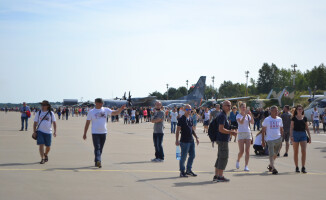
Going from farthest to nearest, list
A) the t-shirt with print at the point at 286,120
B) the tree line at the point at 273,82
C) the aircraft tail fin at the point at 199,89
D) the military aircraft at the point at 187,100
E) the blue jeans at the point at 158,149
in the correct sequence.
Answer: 1. the tree line at the point at 273,82
2. the aircraft tail fin at the point at 199,89
3. the military aircraft at the point at 187,100
4. the t-shirt with print at the point at 286,120
5. the blue jeans at the point at 158,149

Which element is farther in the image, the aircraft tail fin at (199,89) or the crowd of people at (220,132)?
the aircraft tail fin at (199,89)

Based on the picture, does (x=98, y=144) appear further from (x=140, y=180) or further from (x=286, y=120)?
(x=286, y=120)

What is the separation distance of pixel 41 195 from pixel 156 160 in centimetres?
547

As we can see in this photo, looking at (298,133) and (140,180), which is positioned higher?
(298,133)

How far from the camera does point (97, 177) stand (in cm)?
897

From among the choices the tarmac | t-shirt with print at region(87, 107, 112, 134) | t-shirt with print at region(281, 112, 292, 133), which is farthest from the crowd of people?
t-shirt with print at region(281, 112, 292, 133)

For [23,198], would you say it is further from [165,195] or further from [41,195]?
[165,195]

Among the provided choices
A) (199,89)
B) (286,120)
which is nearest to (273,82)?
(199,89)

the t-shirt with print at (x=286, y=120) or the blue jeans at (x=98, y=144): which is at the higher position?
the t-shirt with print at (x=286, y=120)

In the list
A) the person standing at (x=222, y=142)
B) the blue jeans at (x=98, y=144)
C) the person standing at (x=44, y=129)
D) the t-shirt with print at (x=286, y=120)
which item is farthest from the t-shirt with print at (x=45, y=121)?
the t-shirt with print at (x=286, y=120)

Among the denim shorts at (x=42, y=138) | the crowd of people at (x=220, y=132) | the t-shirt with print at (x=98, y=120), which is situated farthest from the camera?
the denim shorts at (x=42, y=138)

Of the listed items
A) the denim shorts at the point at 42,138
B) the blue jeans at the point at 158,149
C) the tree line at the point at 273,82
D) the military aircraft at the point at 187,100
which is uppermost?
the tree line at the point at 273,82

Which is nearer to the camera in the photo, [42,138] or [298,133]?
→ [298,133]

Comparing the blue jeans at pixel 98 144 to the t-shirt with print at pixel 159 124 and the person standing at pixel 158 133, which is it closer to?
the person standing at pixel 158 133
